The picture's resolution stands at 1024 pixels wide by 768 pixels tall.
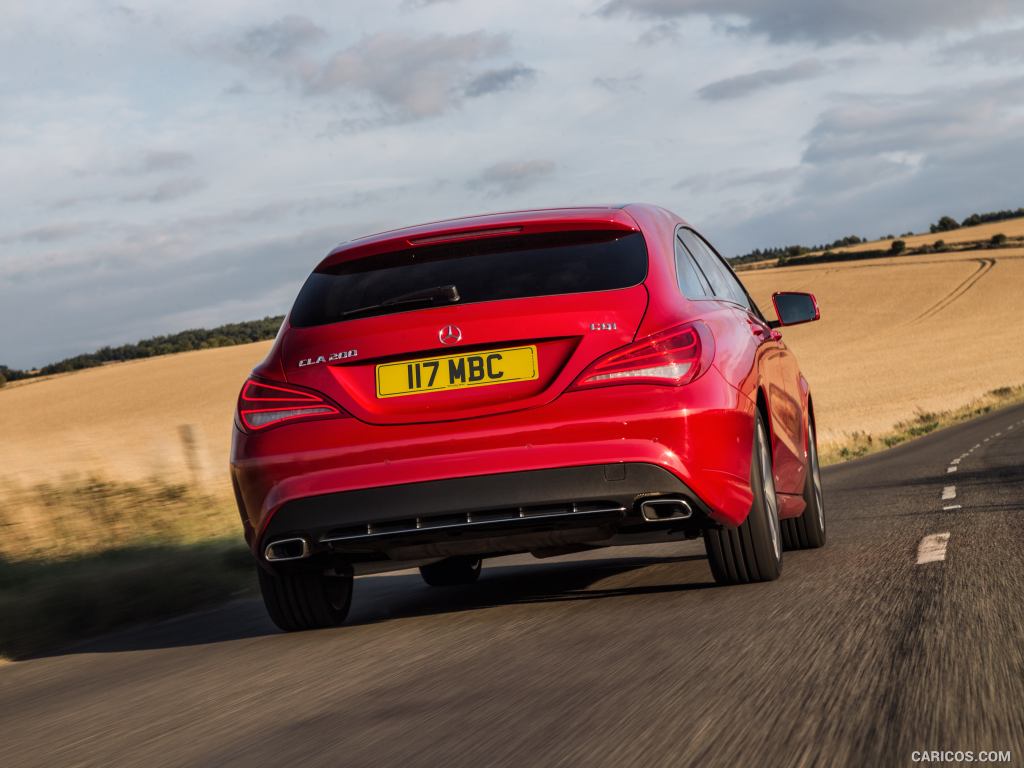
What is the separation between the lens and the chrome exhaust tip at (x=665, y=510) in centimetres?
548

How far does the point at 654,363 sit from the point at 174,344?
83.5 meters

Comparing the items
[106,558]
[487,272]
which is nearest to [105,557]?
[106,558]

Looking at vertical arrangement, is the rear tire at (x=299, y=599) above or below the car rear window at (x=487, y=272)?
below

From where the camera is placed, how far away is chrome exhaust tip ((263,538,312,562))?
18.4 feet

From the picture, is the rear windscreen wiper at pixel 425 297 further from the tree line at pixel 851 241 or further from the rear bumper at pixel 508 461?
the tree line at pixel 851 241

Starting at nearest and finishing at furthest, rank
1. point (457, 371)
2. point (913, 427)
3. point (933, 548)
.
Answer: point (457, 371)
point (933, 548)
point (913, 427)

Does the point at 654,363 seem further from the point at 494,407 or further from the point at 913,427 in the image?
the point at 913,427

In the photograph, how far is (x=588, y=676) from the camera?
4516mm

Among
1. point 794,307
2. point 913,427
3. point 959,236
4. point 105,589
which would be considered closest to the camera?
point 105,589

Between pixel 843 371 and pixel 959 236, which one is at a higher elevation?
pixel 959 236

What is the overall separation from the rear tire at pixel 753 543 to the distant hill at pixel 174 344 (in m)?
72.9

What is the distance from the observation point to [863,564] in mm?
7035

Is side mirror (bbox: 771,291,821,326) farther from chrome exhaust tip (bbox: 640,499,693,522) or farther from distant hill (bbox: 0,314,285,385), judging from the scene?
distant hill (bbox: 0,314,285,385)

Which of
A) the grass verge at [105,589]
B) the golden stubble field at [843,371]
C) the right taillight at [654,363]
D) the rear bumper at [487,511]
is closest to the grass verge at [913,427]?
the golden stubble field at [843,371]
